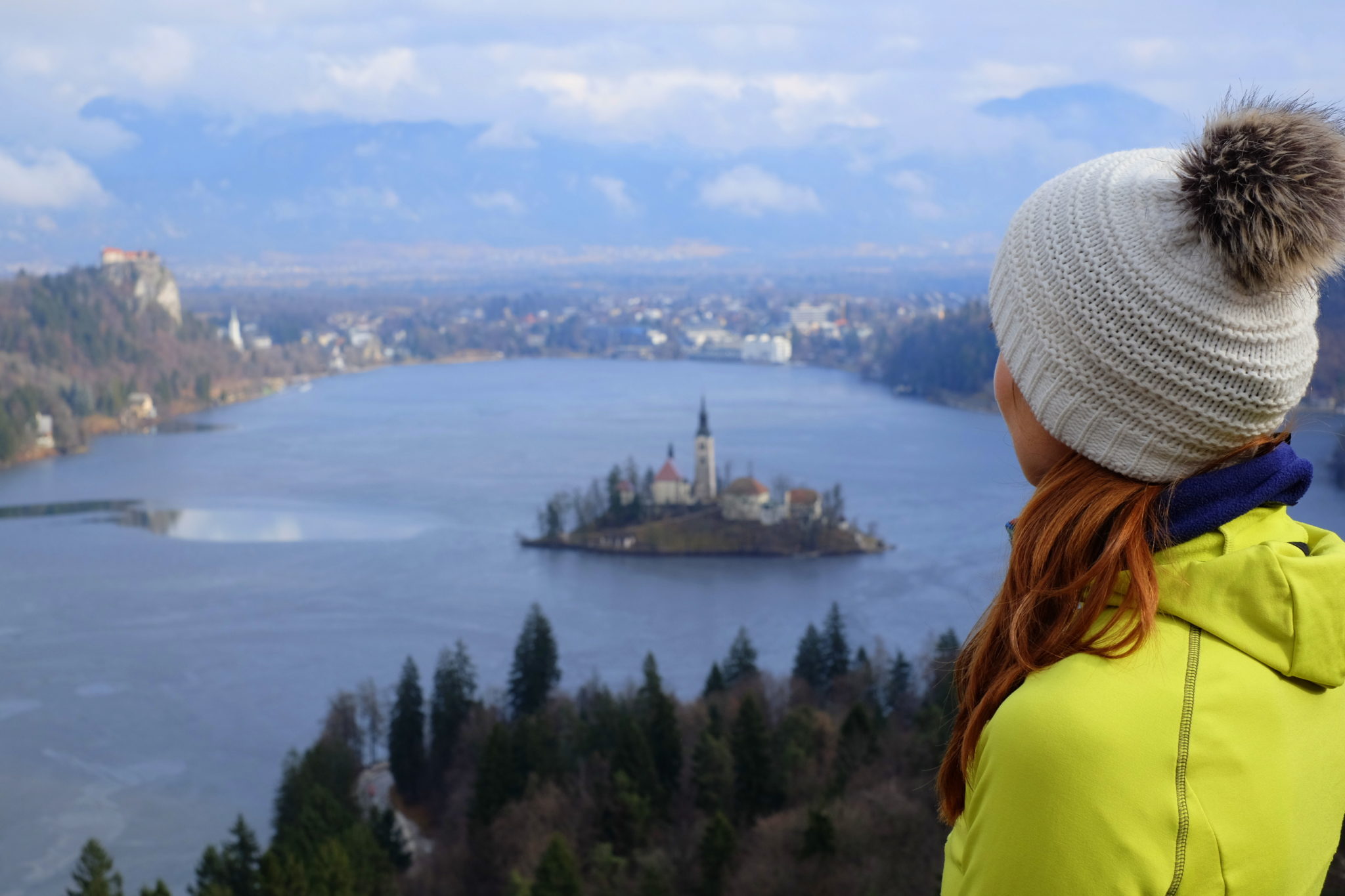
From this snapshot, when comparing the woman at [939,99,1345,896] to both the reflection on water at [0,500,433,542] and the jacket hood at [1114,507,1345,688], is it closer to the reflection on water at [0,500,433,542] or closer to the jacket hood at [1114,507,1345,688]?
the jacket hood at [1114,507,1345,688]

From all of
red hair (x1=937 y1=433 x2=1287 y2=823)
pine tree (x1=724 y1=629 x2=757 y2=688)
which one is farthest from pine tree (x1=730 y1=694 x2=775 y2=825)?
red hair (x1=937 y1=433 x2=1287 y2=823)

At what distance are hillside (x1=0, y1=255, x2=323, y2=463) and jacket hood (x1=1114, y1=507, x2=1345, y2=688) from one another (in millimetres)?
21244

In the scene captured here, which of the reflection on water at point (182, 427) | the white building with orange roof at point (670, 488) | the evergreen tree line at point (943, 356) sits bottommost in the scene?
the white building with orange roof at point (670, 488)

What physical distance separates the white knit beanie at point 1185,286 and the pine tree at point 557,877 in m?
3.99

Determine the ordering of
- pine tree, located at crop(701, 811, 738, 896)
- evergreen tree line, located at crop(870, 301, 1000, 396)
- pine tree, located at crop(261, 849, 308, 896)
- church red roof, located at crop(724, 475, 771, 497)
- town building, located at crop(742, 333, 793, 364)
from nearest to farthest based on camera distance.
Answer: pine tree, located at crop(261, 849, 308, 896) < pine tree, located at crop(701, 811, 738, 896) < church red roof, located at crop(724, 475, 771, 497) < evergreen tree line, located at crop(870, 301, 1000, 396) < town building, located at crop(742, 333, 793, 364)

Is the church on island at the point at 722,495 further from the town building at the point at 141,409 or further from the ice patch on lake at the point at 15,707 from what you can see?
the town building at the point at 141,409

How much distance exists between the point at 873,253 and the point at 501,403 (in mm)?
55581

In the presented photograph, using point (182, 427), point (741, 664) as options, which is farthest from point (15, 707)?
point (182, 427)

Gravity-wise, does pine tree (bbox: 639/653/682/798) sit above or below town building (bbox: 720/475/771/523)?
below

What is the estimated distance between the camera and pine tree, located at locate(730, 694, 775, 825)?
571cm

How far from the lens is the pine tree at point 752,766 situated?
5715mm

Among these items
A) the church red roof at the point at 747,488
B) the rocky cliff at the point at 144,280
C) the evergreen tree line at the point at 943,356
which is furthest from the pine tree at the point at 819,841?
the rocky cliff at the point at 144,280

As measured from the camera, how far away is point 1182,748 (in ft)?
1.21

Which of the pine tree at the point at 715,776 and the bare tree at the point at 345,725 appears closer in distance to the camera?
the pine tree at the point at 715,776
